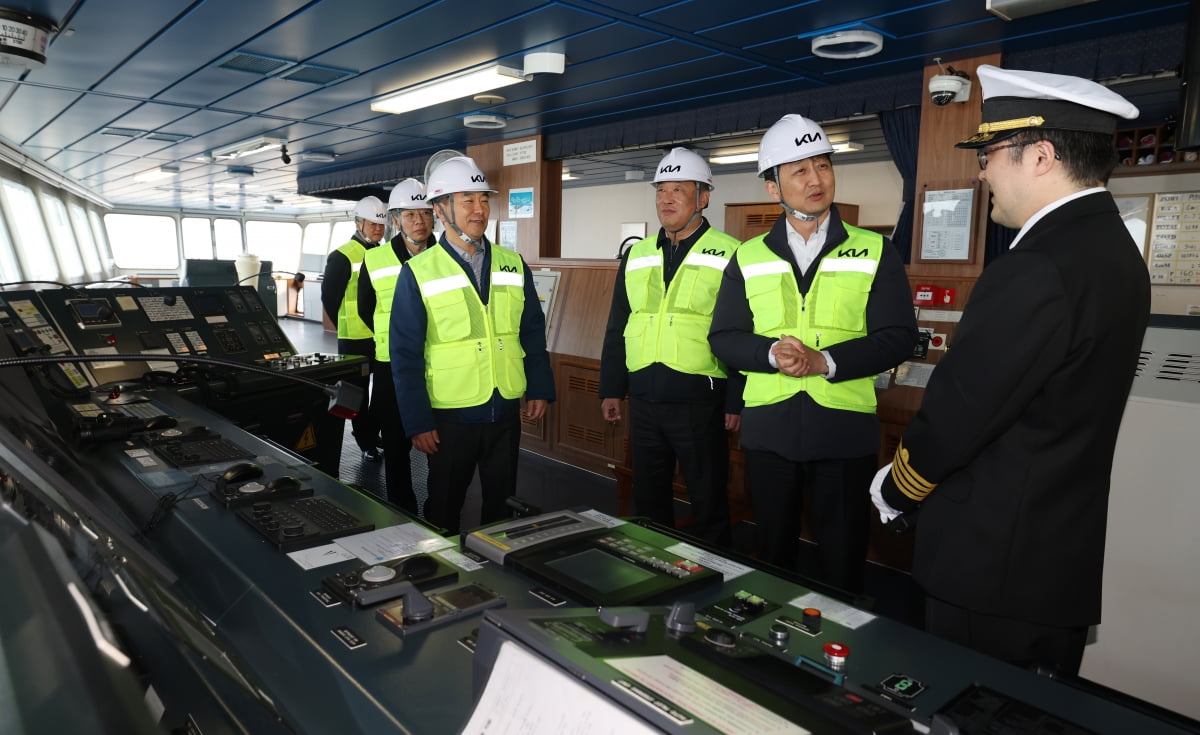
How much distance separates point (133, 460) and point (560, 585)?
4.65ft

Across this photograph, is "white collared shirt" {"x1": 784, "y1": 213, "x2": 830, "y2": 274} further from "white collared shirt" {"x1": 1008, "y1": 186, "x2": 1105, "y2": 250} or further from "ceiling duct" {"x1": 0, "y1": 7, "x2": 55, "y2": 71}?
"ceiling duct" {"x1": 0, "y1": 7, "x2": 55, "y2": 71}

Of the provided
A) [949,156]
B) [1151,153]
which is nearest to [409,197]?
[949,156]

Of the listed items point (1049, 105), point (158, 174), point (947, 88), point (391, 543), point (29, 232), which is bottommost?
point (391, 543)

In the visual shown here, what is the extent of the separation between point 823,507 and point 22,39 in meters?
4.07

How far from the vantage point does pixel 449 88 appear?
4.57 m

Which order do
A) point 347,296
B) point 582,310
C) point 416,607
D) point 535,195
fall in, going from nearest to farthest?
point 416,607 < point 347,296 < point 582,310 < point 535,195

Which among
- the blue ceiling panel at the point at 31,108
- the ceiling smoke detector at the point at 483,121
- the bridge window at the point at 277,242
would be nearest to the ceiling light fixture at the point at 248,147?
the blue ceiling panel at the point at 31,108

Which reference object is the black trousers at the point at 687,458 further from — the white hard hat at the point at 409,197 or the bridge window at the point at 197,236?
the bridge window at the point at 197,236

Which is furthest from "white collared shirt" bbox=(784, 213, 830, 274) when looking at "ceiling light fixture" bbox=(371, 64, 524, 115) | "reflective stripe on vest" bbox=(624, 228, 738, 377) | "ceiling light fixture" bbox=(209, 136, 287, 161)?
"ceiling light fixture" bbox=(209, 136, 287, 161)

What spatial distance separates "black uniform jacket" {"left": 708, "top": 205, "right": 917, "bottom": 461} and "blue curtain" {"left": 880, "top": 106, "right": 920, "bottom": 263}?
2051mm

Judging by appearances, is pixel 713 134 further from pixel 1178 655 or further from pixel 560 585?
pixel 560 585

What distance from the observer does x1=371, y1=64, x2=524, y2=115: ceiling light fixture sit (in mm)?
4141

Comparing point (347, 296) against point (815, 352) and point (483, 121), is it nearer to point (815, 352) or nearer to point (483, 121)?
point (483, 121)

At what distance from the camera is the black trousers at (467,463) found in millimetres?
2623
